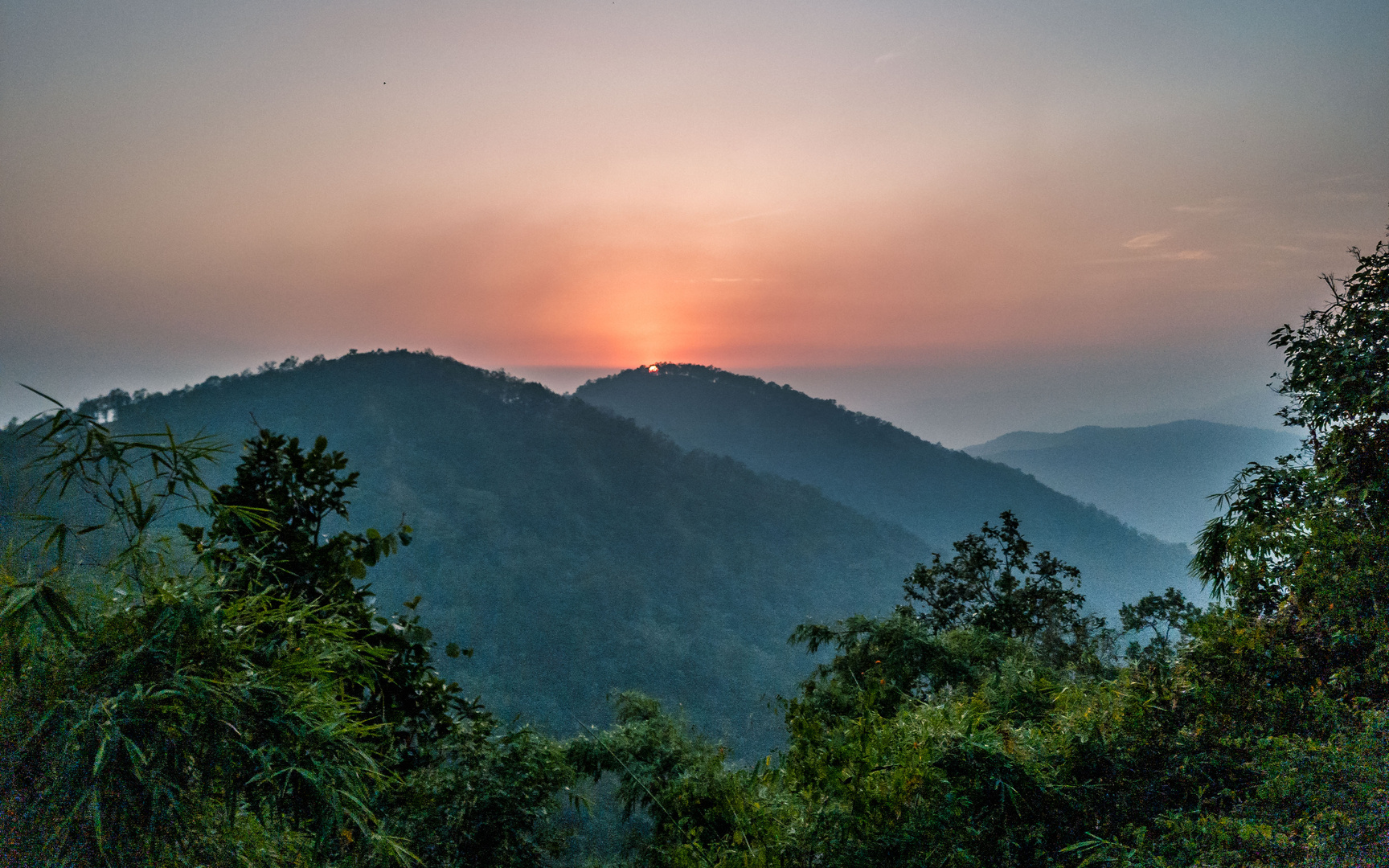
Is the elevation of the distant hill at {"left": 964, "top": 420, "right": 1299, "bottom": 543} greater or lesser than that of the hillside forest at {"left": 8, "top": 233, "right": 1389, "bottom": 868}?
greater

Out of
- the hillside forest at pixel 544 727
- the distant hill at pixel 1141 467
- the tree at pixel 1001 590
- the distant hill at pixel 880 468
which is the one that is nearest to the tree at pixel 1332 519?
the hillside forest at pixel 544 727

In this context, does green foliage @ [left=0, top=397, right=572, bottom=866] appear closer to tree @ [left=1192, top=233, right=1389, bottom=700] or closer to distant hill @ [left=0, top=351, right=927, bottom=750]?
tree @ [left=1192, top=233, right=1389, bottom=700]

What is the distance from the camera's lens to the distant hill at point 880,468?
85.4 metres

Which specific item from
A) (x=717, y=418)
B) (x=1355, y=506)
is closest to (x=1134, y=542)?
(x=717, y=418)

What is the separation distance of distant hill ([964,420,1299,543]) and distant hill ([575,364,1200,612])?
25880 mm

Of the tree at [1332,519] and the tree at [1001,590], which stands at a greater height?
the tree at [1332,519]

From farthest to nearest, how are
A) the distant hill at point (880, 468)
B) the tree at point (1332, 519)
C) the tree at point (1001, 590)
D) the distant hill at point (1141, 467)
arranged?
the distant hill at point (1141, 467), the distant hill at point (880, 468), the tree at point (1001, 590), the tree at point (1332, 519)

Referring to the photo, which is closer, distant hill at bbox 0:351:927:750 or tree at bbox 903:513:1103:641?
tree at bbox 903:513:1103:641

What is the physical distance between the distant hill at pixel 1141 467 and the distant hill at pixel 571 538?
67.9 metres

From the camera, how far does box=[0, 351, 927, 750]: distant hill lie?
166 feet

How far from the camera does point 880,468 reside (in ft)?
377

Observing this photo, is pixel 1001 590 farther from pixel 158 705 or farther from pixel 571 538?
pixel 571 538

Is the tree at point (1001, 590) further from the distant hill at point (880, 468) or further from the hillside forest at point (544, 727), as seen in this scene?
the distant hill at point (880, 468)

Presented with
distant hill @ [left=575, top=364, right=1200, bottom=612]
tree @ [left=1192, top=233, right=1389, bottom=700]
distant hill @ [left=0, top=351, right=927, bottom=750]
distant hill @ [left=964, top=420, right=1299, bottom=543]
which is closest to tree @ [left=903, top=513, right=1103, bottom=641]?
tree @ [left=1192, top=233, right=1389, bottom=700]
